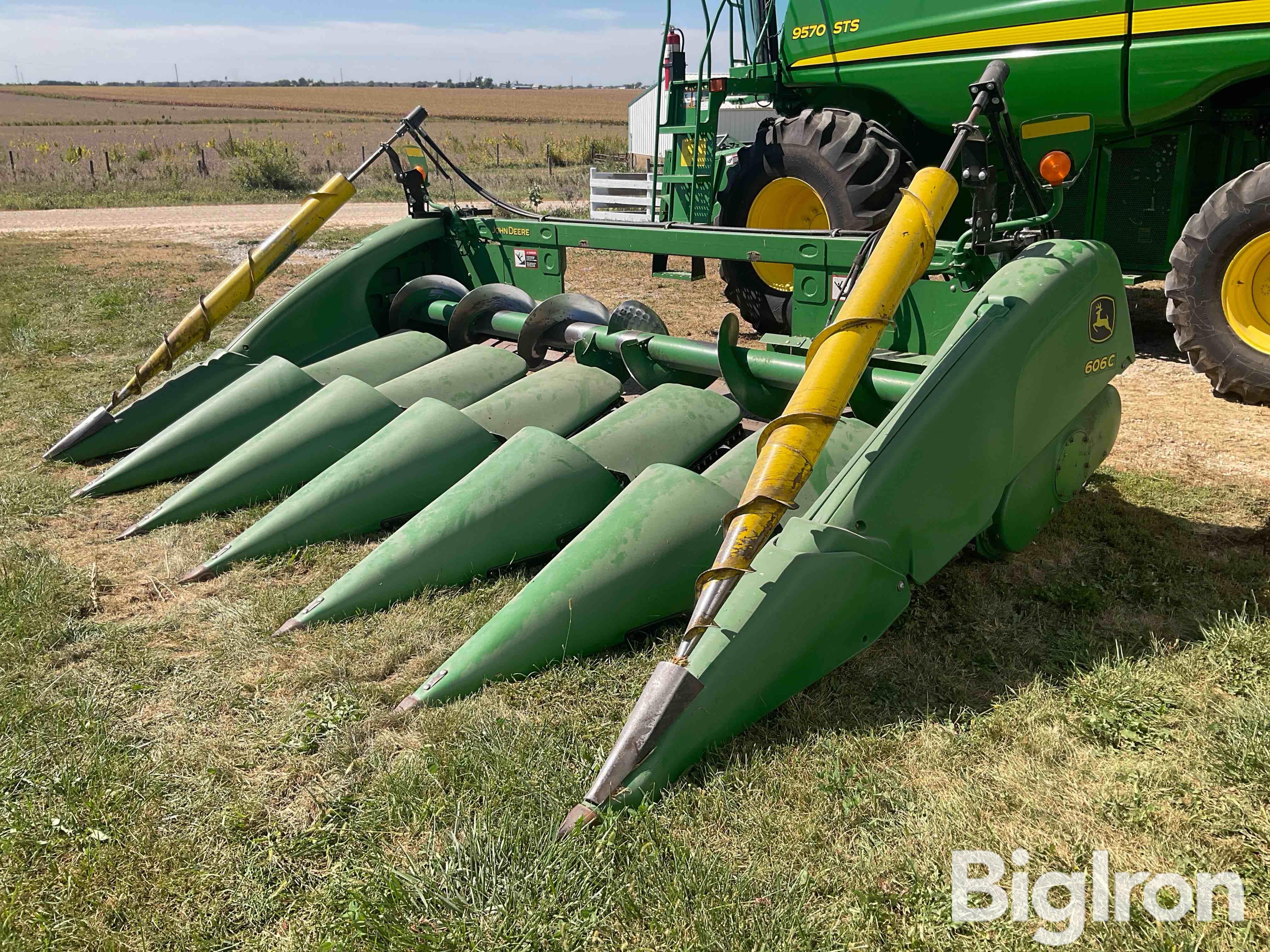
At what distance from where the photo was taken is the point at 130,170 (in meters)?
27.7

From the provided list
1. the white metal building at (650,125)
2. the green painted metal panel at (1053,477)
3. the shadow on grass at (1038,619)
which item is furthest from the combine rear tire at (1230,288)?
the white metal building at (650,125)

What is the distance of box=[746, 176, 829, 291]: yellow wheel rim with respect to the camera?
7328 millimetres

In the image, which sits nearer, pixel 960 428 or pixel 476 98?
pixel 960 428

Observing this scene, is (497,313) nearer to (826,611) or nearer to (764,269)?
(764,269)

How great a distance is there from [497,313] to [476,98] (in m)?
92.7

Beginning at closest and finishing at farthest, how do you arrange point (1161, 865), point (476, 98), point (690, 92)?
point (1161, 865) < point (690, 92) < point (476, 98)

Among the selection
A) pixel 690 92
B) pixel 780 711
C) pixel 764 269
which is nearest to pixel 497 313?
pixel 764 269

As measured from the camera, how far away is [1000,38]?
6430 millimetres

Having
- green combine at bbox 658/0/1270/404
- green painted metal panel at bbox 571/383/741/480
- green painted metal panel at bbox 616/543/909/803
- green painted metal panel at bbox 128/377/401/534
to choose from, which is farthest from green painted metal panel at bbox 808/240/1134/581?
green painted metal panel at bbox 128/377/401/534

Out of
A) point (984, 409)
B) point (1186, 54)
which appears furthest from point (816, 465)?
point (1186, 54)

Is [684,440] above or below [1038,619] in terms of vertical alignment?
above

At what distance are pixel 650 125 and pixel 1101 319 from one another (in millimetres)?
21896

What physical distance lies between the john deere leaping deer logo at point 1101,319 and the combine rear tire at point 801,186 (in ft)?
9.90

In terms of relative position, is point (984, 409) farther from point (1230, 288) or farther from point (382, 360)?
point (1230, 288)
